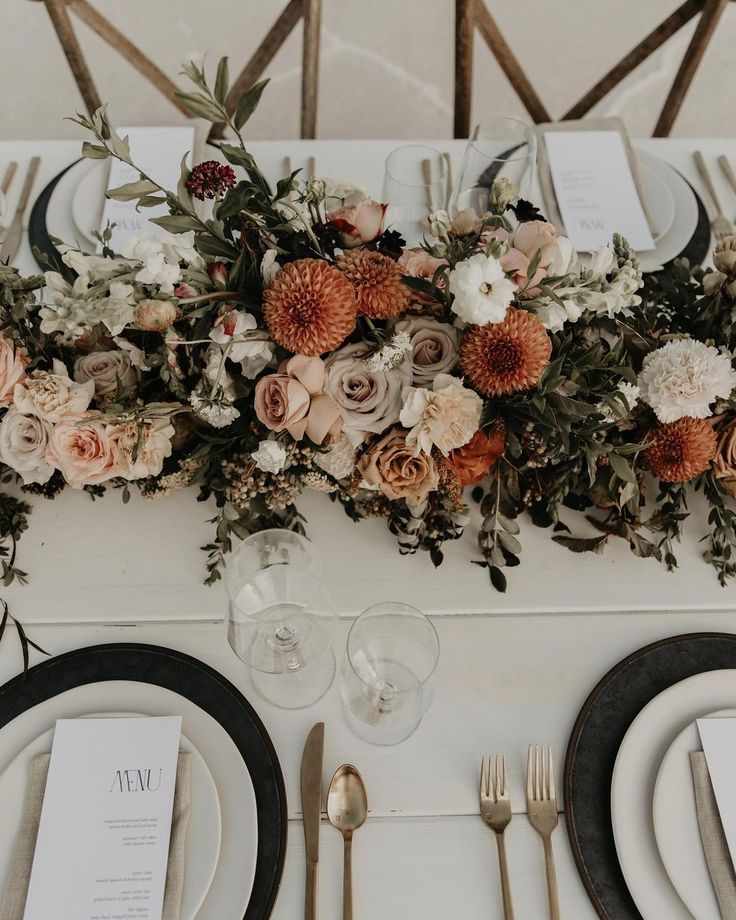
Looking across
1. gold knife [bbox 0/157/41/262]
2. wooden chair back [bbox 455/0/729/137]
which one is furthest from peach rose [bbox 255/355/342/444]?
wooden chair back [bbox 455/0/729/137]

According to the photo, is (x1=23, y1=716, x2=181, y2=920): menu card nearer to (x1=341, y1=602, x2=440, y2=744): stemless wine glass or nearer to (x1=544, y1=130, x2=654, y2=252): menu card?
(x1=341, y1=602, x2=440, y2=744): stemless wine glass

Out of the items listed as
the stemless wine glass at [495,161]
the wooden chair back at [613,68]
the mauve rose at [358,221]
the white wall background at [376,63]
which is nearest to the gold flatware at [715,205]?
the wooden chair back at [613,68]

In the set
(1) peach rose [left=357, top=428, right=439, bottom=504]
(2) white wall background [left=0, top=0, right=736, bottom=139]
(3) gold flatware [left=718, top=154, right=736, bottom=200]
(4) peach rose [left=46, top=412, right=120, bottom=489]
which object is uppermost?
(2) white wall background [left=0, top=0, right=736, bottom=139]

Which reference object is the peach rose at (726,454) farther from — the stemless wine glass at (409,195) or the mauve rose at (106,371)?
the mauve rose at (106,371)

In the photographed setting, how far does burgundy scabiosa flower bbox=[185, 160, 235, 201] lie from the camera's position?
704 millimetres

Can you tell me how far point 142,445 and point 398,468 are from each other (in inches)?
11.0

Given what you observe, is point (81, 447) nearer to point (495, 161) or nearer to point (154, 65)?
point (495, 161)

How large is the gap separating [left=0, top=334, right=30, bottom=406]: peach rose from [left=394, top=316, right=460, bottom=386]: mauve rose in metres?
0.43

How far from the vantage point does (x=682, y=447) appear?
836 millimetres

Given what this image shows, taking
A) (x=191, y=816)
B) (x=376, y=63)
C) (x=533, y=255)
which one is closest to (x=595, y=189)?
(x=533, y=255)

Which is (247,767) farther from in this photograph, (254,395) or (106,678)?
(254,395)

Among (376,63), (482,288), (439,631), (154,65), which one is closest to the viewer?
(482,288)

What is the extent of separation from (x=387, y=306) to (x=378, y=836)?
0.55 meters

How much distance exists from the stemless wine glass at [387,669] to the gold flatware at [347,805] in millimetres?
47
